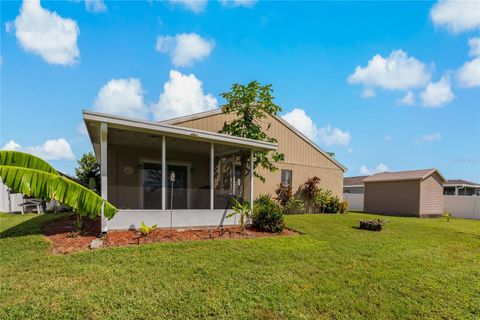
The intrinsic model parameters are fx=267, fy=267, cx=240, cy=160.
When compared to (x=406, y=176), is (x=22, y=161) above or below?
above

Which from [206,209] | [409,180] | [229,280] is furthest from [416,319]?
[409,180]

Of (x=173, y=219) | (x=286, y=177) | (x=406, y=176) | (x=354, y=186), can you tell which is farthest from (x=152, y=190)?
(x=354, y=186)

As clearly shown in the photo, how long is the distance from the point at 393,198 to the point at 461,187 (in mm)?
12964

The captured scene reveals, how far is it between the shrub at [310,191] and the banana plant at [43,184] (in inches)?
487

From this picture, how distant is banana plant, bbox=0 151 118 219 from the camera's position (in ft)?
18.4

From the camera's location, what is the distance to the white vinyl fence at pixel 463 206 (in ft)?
65.5

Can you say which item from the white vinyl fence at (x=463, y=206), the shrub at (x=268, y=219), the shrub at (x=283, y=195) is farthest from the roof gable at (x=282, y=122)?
the white vinyl fence at (x=463, y=206)

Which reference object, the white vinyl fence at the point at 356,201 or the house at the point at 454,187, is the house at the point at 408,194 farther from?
the house at the point at 454,187

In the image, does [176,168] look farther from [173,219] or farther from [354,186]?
[354,186]

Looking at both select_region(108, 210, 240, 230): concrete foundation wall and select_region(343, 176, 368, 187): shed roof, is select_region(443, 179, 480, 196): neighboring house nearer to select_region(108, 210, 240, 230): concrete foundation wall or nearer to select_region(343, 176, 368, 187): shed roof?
select_region(343, 176, 368, 187): shed roof

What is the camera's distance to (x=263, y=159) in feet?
41.7

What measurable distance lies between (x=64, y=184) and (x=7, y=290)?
2.45 metres

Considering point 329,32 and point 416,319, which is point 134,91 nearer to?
point 329,32

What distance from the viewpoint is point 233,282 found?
4.85 metres
